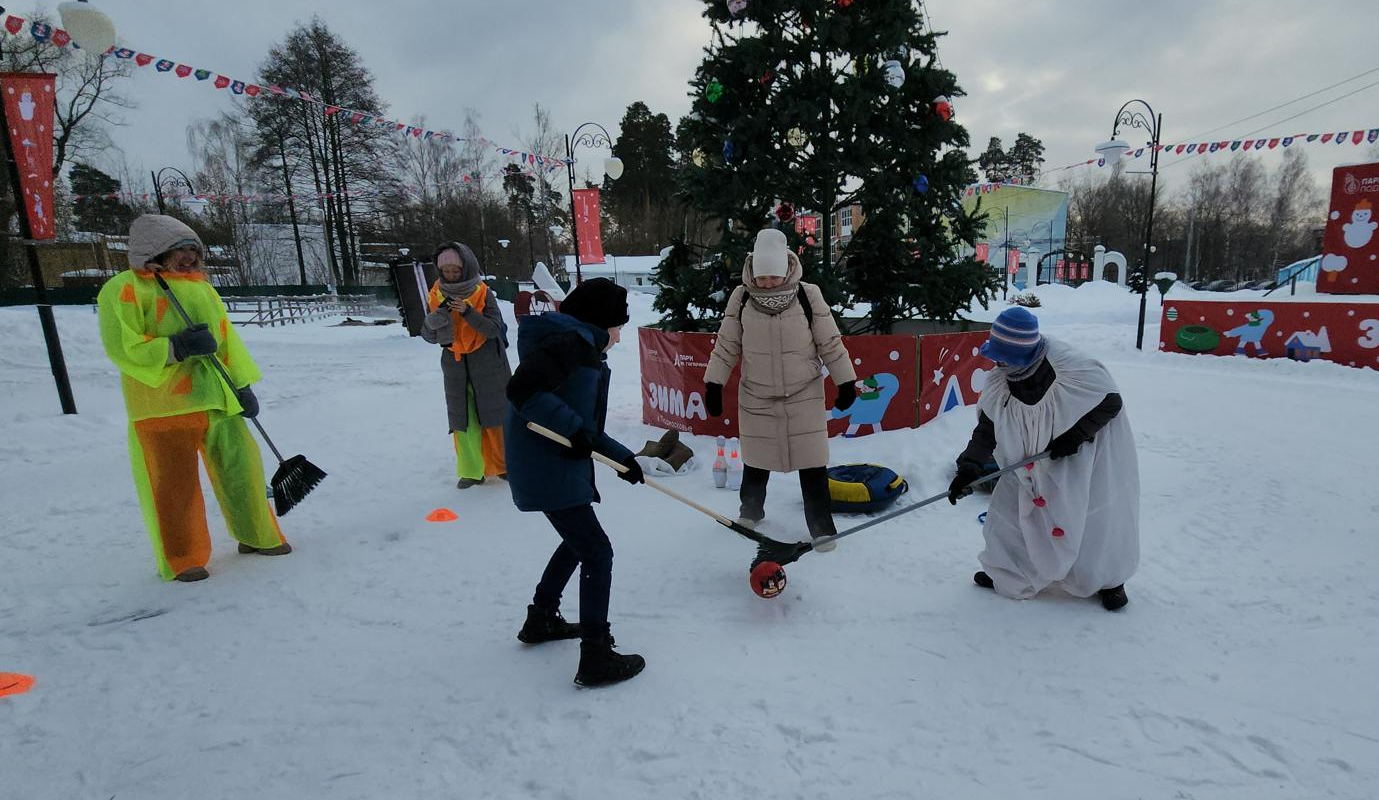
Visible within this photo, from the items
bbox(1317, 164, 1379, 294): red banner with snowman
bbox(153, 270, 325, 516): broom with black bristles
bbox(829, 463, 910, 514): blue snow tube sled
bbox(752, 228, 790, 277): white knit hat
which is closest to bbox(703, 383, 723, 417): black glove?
bbox(752, 228, 790, 277): white knit hat

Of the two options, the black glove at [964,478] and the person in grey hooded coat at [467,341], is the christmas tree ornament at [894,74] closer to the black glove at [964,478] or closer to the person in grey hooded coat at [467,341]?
the person in grey hooded coat at [467,341]

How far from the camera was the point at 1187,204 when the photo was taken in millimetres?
53656

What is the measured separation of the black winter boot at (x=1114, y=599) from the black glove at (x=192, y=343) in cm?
477

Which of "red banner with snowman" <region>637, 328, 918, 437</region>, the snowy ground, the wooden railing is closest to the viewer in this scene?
the snowy ground

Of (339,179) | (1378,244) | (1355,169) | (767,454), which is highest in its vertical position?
(339,179)

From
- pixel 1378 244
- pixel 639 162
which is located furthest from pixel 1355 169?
pixel 639 162

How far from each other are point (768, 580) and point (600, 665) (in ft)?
3.10

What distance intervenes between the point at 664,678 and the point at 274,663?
1.76 metres

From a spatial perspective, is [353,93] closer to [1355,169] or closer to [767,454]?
[767,454]

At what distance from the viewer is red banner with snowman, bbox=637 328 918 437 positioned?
6.12m

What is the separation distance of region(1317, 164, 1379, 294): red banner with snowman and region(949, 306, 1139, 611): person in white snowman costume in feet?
56.7

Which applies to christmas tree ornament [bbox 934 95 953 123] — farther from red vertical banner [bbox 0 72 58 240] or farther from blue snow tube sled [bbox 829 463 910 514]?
red vertical banner [bbox 0 72 58 240]

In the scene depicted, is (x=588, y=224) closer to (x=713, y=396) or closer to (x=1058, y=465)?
(x=713, y=396)

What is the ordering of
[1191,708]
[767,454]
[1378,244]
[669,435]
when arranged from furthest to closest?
[1378,244]
[669,435]
[767,454]
[1191,708]
